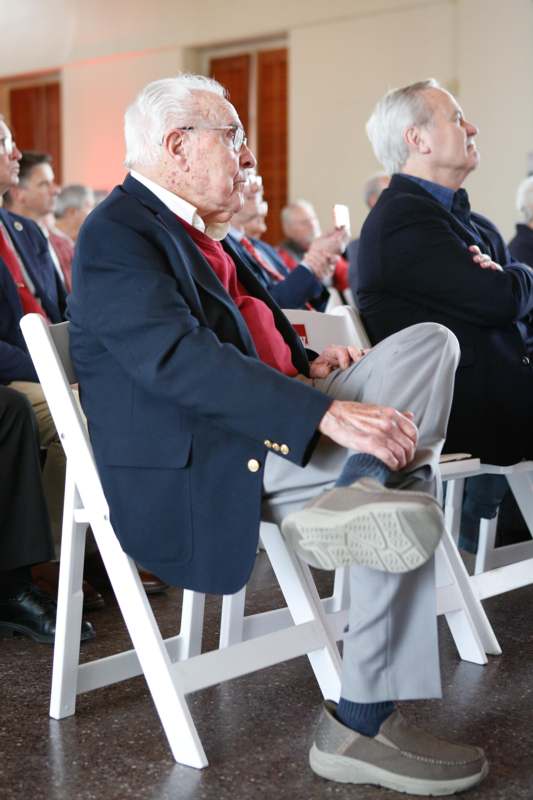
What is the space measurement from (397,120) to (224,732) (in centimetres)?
181

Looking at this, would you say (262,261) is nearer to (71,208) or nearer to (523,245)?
(523,245)

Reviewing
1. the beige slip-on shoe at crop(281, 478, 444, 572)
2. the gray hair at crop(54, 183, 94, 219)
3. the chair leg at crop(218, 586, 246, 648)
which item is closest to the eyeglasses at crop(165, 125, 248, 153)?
the beige slip-on shoe at crop(281, 478, 444, 572)

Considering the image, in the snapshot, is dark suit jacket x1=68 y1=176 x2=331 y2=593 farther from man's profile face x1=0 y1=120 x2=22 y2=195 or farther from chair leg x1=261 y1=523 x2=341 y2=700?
man's profile face x1=0 y1=120 x2=22 y2=195

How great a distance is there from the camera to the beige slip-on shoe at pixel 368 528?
1.42 metres

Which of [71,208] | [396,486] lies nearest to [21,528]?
[396,486]

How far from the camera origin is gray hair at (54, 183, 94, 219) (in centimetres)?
693

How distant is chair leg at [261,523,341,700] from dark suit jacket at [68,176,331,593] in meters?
0.24

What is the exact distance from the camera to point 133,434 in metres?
1.79

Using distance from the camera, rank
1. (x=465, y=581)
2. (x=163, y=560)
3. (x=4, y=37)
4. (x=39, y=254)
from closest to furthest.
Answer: (x=163, y=560) → (x=465, y=581) → (x=39, y=254) → (x=4, y=37)

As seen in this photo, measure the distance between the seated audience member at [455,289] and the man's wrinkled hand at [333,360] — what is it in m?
0.57

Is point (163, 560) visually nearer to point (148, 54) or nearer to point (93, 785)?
point (93, 785)

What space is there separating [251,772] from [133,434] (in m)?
0.60

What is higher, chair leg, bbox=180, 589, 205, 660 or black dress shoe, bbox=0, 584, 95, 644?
chair leg, bbox=180, 589, 205, 660

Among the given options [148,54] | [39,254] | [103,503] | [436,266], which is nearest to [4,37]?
[148,54]
